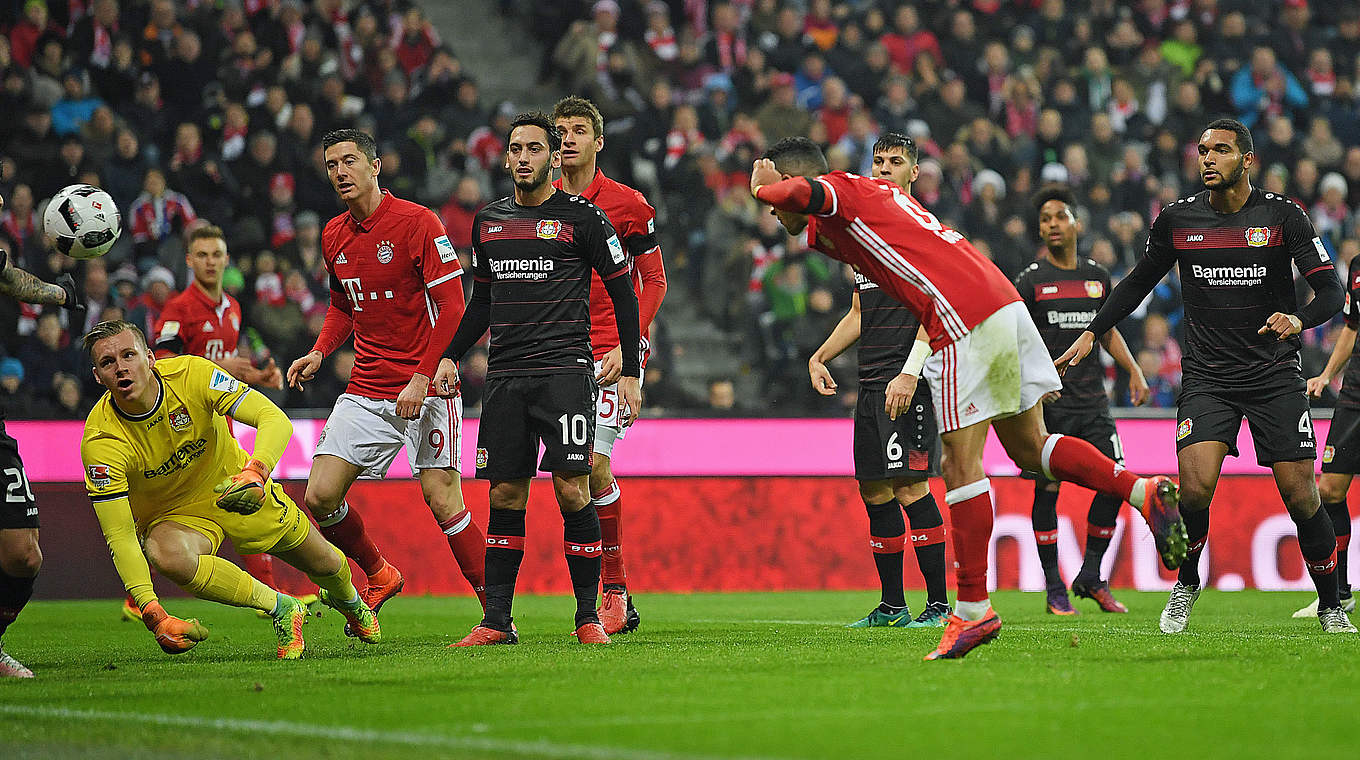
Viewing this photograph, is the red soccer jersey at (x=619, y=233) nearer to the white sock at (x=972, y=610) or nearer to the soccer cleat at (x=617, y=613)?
the soccer cleat at (x=617, y=613)

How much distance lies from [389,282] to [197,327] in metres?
2.77

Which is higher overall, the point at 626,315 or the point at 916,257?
the point at 916,257

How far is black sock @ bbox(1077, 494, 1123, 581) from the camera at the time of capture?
1003cm

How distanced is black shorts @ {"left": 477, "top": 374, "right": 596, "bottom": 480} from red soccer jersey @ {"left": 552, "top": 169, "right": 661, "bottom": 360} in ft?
4.32

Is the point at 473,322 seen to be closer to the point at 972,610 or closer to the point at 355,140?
the point at 355,140

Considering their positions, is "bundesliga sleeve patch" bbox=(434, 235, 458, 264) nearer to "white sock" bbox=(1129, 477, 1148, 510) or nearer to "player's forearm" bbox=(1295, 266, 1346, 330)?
"white sock" bbox=(1129, 477, 1148, 510)

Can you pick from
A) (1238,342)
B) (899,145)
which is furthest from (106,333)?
(1238,342)

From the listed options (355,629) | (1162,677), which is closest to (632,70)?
(355,629)

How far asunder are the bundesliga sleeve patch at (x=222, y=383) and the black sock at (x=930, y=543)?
3.81 meters

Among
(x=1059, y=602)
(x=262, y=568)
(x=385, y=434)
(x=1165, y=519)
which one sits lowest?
(x=1059, y=602)

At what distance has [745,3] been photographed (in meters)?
18.7

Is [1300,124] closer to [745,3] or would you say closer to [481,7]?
[745,3]

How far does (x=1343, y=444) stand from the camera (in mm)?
9156

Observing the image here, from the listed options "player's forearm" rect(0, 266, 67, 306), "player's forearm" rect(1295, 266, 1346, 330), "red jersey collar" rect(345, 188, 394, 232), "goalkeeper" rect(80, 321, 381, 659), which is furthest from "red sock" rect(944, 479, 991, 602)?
"player's forearm" rect(0, 266, 67, 306)
